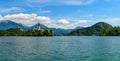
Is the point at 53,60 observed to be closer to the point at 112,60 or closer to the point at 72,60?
the point at 72,60

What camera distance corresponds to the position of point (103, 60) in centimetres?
4544

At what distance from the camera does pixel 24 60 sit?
148 feet

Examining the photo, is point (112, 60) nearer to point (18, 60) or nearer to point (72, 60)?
point (72, 60)

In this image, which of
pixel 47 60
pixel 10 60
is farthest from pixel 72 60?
pixel 10 60

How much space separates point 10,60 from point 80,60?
12.9 metres

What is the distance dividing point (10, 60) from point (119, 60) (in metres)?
19.9

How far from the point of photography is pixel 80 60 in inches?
1796

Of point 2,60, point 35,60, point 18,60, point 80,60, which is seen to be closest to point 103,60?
point 80,60

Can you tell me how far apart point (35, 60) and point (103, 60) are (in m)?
12.5

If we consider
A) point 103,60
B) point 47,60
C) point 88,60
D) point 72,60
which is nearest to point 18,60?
point 47,60

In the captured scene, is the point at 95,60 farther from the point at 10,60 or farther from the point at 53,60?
the point at 10,60

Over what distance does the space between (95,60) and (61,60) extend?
6274 mm

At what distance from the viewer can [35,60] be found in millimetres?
45438

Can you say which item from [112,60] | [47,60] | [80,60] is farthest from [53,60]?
Result: [112,60]
